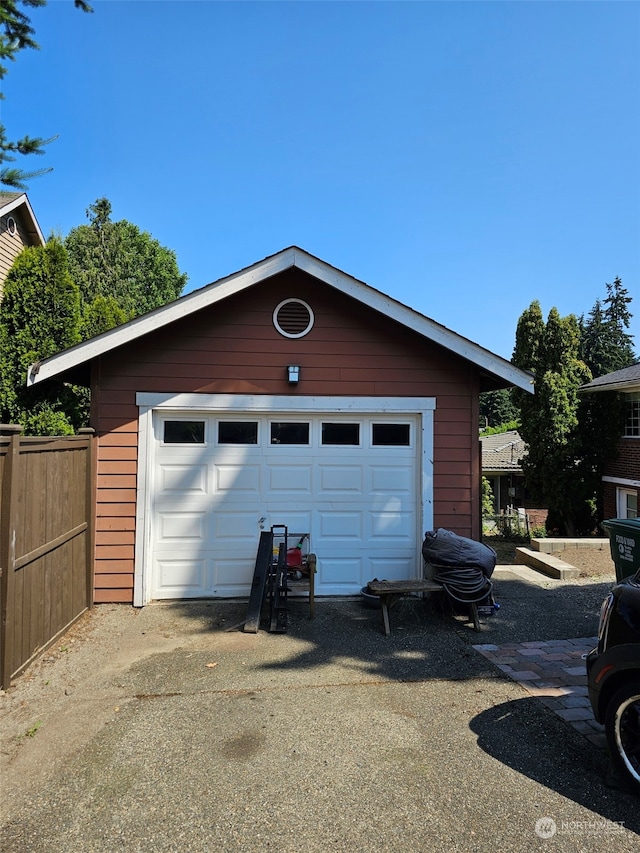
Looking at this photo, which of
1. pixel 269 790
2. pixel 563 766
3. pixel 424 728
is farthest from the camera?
pixel 424 728

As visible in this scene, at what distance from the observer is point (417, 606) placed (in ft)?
19.5

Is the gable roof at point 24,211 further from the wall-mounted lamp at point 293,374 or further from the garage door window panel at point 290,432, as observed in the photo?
the garage door window panel at point 290,432

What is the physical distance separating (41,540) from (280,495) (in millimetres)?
2661

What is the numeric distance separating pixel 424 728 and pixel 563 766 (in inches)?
32.9

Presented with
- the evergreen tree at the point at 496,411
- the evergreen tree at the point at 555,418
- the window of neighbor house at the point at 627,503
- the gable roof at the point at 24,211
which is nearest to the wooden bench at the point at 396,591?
the evergreen tree at the point at 555,418

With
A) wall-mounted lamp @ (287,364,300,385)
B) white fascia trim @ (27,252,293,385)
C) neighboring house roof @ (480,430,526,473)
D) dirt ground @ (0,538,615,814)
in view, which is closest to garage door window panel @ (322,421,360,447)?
wall-mounted lamp @ (287,364,300,385)

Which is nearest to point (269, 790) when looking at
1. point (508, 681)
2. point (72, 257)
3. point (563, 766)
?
point (563, 766)

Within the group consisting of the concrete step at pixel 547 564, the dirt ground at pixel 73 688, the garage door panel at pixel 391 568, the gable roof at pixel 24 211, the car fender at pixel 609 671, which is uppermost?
the gable roof at pixel 24 211

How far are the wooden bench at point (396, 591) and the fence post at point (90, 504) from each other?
10.6 feet

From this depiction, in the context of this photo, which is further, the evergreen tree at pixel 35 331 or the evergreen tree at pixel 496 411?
the evergreen tree at pixel 496 411

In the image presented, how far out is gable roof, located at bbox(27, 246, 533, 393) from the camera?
5570mm

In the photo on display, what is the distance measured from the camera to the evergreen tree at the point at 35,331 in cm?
852

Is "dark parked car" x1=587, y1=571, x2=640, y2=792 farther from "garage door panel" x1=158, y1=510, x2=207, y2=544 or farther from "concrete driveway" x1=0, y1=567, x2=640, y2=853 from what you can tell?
"garage door panel" x1=158, y1=510, x2=207, y2=544

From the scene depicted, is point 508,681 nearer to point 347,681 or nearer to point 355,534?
point 347,681
